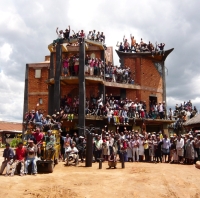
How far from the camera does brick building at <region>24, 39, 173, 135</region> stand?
20672mm

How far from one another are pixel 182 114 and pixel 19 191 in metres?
19.4

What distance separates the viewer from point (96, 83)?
21531mm

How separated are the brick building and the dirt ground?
9.55 meters

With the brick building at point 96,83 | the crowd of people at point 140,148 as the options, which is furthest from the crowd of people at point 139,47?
the crowd of people at point 140,148

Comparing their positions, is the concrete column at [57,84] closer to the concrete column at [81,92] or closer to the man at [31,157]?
the concrete column at [81,92]

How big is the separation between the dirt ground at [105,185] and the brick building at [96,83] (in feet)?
31.3

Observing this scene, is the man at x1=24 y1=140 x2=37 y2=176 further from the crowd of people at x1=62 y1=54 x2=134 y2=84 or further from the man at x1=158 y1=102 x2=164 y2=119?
the man at x1=158 y1=102 x2=164 y2=119

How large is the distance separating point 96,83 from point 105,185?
43.3 feet

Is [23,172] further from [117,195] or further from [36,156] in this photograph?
[117,195]

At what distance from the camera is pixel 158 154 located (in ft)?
49.8

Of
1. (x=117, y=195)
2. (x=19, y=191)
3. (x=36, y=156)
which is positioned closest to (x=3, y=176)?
(x=36, y=156)

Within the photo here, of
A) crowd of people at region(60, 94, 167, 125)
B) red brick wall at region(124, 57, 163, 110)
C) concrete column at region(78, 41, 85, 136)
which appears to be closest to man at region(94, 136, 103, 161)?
concrete column at region(78, 41, 85, 136)

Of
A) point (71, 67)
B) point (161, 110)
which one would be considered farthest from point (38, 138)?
point (161, 110)

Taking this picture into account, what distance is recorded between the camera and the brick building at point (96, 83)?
814 inches
